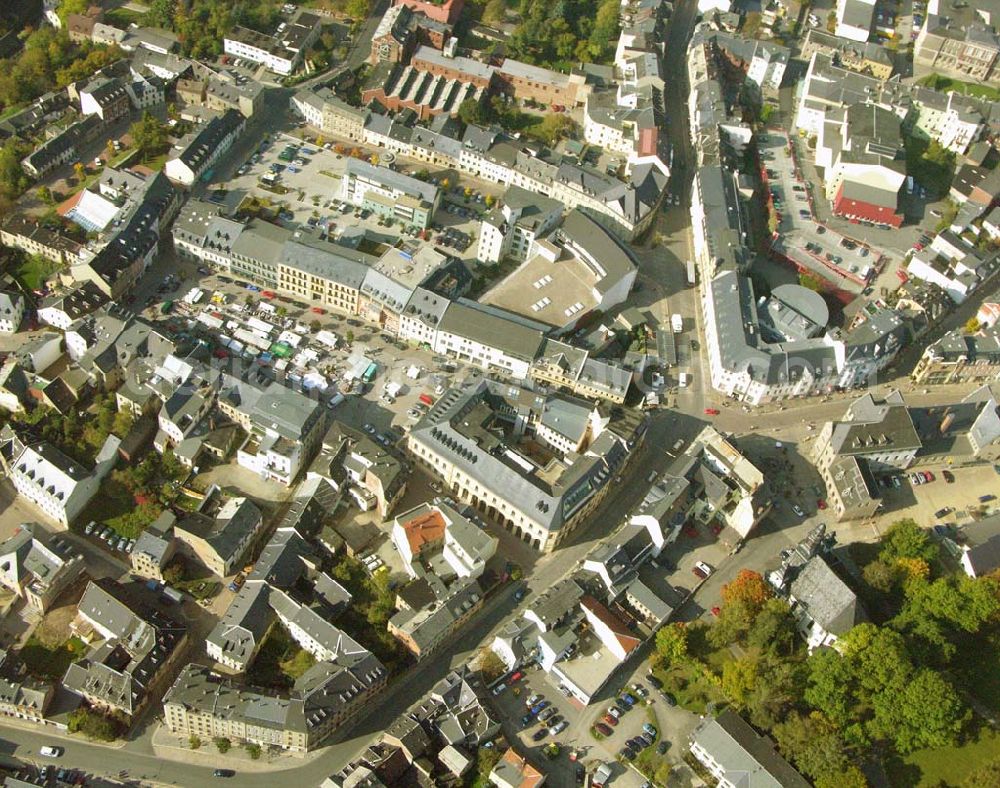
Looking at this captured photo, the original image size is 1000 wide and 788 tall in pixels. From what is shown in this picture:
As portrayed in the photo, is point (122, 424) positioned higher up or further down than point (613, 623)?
further down

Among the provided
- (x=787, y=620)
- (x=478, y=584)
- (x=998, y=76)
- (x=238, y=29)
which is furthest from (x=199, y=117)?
(x=998, y=76)

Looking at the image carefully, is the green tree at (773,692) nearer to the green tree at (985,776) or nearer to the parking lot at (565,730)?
the parking lot at (565,730)

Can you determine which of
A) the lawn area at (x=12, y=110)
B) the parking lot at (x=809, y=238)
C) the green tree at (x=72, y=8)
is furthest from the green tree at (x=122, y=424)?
the green tree at (x=72, y=8)

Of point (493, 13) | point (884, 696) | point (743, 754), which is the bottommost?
point (743, 754)

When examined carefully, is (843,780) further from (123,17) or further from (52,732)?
(123,17)

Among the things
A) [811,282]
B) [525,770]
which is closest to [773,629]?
[525,770]

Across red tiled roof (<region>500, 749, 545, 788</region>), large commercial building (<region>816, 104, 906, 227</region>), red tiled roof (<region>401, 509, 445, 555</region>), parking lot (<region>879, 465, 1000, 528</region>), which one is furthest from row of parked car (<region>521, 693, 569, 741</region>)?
large commercial building (<region>816, 104, 906, 227</region>)

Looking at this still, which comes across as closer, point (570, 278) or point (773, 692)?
point (773, 692)
